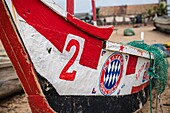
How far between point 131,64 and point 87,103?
34.7 inches

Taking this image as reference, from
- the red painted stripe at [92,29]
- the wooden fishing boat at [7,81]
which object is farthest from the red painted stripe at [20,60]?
the wooden fishing boat at [7,81]

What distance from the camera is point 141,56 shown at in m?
3.33

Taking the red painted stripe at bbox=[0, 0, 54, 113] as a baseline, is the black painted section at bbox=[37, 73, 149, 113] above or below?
below

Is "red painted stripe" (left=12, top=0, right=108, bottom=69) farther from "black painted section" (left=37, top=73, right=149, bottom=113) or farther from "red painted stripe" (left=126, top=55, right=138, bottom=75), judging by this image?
"red painted stripe" (left=126, top=55, right=138, bottom=75)

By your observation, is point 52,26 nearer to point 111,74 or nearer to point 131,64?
point 111,74

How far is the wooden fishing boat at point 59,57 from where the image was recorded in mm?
2006

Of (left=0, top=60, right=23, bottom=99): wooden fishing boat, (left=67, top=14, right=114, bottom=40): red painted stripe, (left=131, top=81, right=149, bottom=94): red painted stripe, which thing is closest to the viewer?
(left=67, top=14, right=114, bottom=40): red painted stripe

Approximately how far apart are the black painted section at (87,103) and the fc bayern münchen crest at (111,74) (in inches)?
4.3

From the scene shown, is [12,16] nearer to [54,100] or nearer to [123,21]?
[54,100]

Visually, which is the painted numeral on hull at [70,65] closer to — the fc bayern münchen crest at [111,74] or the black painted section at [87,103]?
the black painted section at [87,103]

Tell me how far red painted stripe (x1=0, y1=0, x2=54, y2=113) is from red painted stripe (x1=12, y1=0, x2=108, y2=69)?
0.48ft

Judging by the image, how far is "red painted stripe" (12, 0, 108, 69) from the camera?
6.45 ft

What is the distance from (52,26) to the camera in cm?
213

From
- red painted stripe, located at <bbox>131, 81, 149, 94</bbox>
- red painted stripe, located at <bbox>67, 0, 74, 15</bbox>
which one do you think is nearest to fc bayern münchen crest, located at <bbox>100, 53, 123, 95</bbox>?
red painted stripe, located at <bbox>131, 81, 149, 94</bbox>
